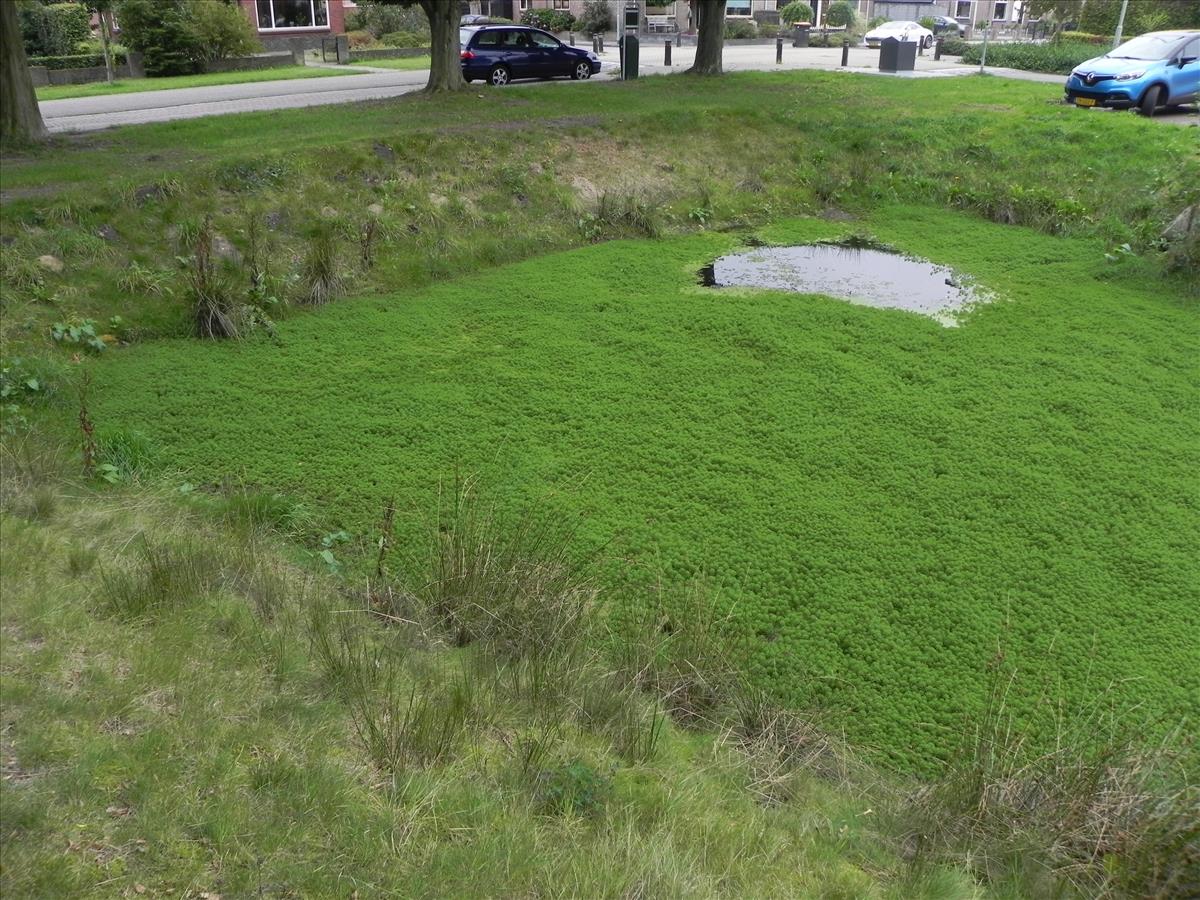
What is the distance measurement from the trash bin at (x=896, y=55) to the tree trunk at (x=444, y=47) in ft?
43.7

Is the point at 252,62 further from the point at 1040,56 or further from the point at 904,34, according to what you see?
the point at 904,34

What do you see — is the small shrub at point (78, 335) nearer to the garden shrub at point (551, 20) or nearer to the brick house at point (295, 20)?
the brick house at point (295, 20)

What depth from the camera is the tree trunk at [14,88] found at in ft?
34.2

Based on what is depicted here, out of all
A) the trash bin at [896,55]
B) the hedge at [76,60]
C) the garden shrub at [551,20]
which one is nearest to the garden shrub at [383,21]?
the garden shrub at [551,20]

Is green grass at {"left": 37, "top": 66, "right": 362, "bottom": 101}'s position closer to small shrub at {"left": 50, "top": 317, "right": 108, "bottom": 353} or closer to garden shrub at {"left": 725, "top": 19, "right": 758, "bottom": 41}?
small shrub at {"left": 50, "top": 317, "right": 108, "bottom": 353}

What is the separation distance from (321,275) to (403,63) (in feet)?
72.3

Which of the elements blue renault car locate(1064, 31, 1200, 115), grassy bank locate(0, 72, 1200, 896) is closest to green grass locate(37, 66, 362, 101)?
grassy bank locate(0, 72, 1200, 896)

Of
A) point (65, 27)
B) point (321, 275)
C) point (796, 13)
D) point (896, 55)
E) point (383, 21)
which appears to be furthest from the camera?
point (796, 13)

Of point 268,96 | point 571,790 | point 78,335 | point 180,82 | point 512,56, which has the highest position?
point 512,56

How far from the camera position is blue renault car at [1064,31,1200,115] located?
16766 millimetres

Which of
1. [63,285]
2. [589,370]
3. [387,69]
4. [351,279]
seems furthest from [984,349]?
[387,69]

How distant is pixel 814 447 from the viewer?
19.9ft

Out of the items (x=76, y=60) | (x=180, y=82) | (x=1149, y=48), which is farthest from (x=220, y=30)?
(x=1149, y=48)

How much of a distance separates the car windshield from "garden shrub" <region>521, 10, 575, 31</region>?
95.5 feet
